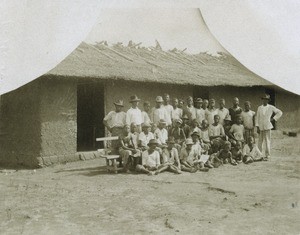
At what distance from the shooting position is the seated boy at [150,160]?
6.31 metres

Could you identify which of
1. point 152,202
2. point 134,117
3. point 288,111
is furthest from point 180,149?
point 288,111

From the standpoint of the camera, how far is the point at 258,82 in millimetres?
10547

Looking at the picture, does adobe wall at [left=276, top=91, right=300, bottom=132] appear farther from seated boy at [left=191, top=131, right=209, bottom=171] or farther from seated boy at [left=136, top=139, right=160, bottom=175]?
seated boy at [left=136, top=139, right=160, bottom=175]

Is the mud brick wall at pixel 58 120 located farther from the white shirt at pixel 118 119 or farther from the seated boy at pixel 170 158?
the seated boy at pixel 170 158

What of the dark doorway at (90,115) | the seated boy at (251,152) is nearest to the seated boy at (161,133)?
the seated boy at (251,152)

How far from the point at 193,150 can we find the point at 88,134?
441 cm

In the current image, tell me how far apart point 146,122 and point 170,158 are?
3.30 feet

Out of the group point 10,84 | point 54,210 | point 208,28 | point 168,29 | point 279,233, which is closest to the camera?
point 10,84

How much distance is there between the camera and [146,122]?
730cm

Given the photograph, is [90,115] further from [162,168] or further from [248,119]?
[162,168]

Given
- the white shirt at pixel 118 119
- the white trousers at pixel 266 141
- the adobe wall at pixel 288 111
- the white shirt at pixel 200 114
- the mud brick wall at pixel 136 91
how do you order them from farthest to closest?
the adobe wall at pixel 288 111, the mud brick wall at pixel 136 91, the white shirt at pixel 200 114, the white trousers at pixel 266 141, the white shirt at pixel 118 119

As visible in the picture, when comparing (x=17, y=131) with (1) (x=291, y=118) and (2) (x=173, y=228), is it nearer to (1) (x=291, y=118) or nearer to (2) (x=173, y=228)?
(2) (x=173, y=228)

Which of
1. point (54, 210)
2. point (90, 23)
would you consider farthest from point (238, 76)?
point (90, 23)

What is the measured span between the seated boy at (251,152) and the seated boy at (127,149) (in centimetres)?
220
